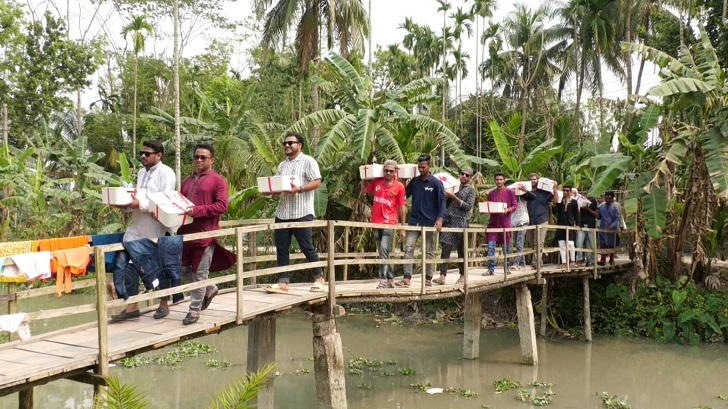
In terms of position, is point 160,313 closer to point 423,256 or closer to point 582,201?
point 423,256

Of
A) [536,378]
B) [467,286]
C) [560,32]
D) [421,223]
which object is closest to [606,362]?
[536,378]

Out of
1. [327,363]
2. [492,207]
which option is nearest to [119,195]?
[327,363]

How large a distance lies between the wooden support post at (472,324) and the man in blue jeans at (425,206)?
327 centimetres

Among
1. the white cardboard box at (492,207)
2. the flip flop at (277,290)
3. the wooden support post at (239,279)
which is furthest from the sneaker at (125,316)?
the white cardboard box at (492,207)

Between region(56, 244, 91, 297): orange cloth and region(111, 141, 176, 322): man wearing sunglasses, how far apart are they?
322mm

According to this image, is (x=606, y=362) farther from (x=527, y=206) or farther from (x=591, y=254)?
(x=527, y=206)

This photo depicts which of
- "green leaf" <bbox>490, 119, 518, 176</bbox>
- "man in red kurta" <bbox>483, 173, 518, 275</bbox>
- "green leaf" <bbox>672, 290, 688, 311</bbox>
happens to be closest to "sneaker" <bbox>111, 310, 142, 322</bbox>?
"man in red kurta" <bbox>483, 173, 518, 275</bbox>

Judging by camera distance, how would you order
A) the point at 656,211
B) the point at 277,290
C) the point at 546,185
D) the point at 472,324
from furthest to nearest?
1. the point at 656,211
2. the point at 472,324
3. the point at 546,185
4. the point at 277,290

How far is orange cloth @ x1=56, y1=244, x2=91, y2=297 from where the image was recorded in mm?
5016

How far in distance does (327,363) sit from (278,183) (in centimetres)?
214

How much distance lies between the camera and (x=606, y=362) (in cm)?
1180

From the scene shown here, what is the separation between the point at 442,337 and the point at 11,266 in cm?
1020

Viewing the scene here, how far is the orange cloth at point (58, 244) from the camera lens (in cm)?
501

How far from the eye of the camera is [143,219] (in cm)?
Result: 575
